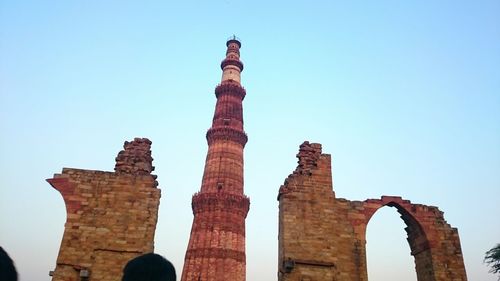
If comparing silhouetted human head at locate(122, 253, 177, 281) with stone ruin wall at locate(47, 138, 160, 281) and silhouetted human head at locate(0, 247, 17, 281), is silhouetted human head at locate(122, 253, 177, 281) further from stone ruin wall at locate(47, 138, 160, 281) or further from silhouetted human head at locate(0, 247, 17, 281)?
stone ruin wall at locate(47, 138, 160, 281)

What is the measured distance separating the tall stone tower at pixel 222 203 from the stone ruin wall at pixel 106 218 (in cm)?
889

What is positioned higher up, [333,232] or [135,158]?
[135,158]

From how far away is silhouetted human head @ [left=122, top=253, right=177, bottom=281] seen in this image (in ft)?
6.95

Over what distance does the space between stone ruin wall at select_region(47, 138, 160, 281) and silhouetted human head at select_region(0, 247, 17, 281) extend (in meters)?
7.08

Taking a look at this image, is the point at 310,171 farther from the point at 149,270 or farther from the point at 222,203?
the point at 222,203

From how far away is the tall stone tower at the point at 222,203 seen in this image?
1756 cm

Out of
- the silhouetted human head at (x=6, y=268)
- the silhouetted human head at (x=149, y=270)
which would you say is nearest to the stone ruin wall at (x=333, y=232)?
the silhouetted human head at (x=149, y=270)

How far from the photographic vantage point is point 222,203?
62.2 feet

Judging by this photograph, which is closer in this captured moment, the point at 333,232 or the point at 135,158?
the point at 333,232

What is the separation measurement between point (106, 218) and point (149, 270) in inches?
301

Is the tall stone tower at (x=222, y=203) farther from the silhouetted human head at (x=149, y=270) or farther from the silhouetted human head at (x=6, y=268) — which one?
the silhouetted human head at (x=6, y=268)

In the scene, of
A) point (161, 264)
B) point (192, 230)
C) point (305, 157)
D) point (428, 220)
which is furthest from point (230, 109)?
point (161, 264)

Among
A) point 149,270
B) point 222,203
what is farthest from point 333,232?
point 222,203

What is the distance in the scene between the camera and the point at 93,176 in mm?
9617
